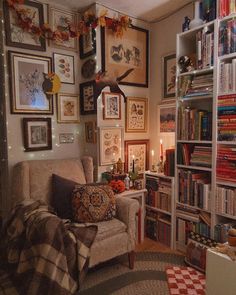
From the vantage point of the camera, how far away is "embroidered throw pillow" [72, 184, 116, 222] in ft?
6.72

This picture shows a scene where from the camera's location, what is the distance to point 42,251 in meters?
1.61

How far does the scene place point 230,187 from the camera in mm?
2068

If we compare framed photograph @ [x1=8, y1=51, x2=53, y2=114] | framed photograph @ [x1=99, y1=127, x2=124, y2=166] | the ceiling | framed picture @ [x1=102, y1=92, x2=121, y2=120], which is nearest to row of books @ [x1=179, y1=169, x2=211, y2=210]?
framed photograph @ [x1=99, y1=127, x2=124, y2=166]

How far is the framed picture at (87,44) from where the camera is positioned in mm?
2602

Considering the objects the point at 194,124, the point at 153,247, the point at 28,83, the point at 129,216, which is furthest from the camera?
the point at 153,247

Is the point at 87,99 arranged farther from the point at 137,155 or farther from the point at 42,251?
the point at 42,251

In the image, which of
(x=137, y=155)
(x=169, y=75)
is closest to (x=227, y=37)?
(x=169, y=75)

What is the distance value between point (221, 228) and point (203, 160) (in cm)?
59

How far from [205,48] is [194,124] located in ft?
2.18

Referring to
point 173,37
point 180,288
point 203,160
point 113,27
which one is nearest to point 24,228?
point 180,288

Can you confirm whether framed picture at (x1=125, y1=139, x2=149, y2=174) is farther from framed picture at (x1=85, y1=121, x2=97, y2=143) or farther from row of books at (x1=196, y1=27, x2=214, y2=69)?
row of books at (x1=196, y1=27, x2=214, y2=69)

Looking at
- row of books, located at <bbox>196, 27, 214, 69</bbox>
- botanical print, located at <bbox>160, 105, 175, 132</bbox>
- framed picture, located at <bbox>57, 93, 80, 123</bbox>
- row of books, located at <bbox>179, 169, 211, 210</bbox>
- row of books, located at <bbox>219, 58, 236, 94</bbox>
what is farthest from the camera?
botanical print, located at <bbox>160, 105, 175, 132</bbox>

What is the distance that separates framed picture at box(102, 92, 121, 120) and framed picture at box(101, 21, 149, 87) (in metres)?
0.22

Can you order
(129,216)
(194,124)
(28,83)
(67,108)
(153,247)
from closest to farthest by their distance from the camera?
(129,216) < (194,124) < (28,83) < (153,247) < (67,108)
